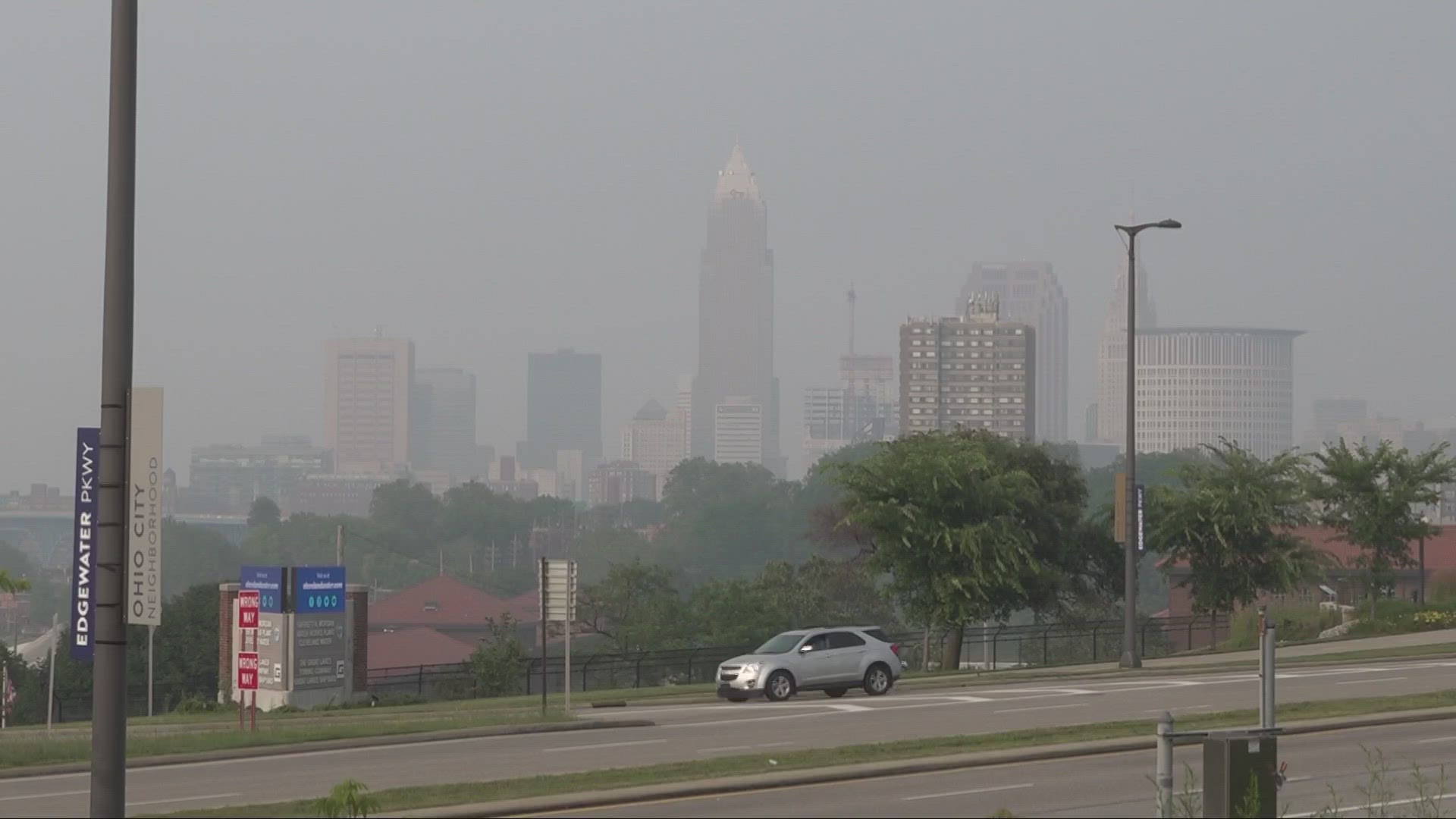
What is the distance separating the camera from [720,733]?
27172 mm

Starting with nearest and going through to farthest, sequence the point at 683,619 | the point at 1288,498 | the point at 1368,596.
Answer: the point at 1288,498 < the point at 1368,596 < the point at 683,619

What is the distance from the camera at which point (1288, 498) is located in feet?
181

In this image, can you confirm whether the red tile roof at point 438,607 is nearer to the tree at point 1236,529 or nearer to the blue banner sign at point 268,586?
the tree at point 1236,529

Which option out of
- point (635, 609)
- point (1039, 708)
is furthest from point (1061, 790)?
point (635, 609)

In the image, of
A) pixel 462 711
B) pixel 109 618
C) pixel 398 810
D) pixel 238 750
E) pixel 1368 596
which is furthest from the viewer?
pixel 1368 596

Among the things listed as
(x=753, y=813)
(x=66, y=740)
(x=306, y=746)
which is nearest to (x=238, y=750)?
(x=306, y=746)

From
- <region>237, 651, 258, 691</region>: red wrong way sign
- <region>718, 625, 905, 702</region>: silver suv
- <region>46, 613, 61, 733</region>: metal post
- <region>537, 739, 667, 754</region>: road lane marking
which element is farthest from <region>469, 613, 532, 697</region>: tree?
<region>537, 739, 667, 754</region>: road lane marking

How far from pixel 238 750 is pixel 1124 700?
14444mm

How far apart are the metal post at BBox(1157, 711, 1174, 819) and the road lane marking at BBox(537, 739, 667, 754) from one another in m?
12.1

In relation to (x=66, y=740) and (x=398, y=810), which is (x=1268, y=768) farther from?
(x=66, y=740)

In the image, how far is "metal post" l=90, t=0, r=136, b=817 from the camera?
13477 mm

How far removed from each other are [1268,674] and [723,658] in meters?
61.2

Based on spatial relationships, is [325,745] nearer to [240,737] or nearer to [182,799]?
[240,737]

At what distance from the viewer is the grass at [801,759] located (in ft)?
59.5
